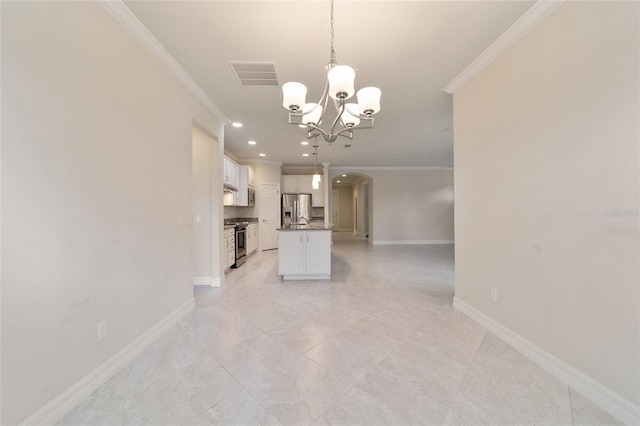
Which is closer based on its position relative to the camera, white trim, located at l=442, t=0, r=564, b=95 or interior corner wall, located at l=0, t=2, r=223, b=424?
interior corner wall, located at l=0, t=2, r=223, b=424

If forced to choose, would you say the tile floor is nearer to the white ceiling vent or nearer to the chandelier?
the chandelier

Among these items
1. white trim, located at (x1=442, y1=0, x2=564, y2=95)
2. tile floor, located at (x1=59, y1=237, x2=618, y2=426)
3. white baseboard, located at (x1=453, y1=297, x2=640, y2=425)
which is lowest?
tile floor, located at (x1=59, y1=237, x2=618, y2=426)

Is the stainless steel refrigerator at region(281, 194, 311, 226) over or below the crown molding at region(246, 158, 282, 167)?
below

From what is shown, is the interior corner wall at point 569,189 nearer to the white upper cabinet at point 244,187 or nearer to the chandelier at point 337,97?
the chandelier at point 337,97

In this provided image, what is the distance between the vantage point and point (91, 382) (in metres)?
1.51

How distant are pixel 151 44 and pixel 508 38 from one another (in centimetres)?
309

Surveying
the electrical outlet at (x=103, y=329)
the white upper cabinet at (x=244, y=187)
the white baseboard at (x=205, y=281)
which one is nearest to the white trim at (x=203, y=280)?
the white baseboard at (x=205, y=281)

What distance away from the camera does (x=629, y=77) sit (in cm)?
129

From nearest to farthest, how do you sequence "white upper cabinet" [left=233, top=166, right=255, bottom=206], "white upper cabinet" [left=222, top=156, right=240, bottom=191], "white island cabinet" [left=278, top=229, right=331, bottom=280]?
"white island cabinet" [left=278, top=229, right=331, bottom=280], "white upper cabinet" [left=222, top=156, right=240, bottom=191], "white upper cabinet" [left=233, top=166, right=255, bottom=206]

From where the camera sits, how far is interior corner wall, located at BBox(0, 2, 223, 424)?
1150mm

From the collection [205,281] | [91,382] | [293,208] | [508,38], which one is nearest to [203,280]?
[205,281]

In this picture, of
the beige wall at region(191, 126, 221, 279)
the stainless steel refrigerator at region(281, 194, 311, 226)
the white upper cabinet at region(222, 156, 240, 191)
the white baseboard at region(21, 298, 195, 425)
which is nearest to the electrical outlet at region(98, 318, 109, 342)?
the white baseboard at region(21, 298, 195, 425)

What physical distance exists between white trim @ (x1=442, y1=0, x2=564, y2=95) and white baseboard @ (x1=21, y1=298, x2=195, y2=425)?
4016mm

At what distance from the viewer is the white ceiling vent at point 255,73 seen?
2371 millimetres
